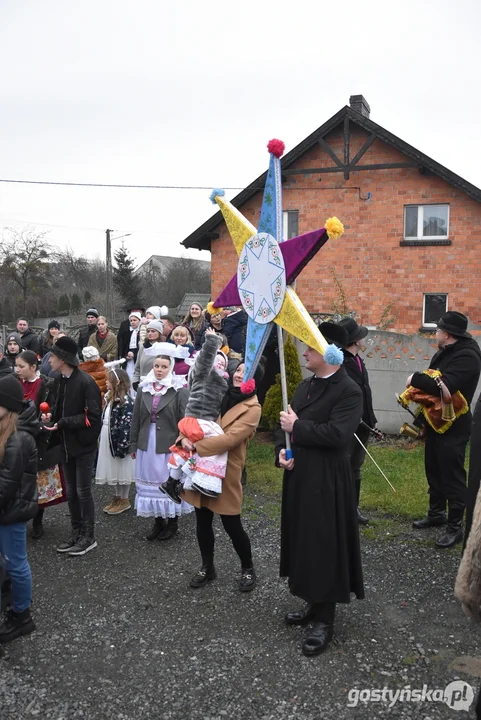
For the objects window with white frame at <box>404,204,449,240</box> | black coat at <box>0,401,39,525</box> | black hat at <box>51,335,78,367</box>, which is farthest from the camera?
window with white frame at <box>404,204,449,240</box>

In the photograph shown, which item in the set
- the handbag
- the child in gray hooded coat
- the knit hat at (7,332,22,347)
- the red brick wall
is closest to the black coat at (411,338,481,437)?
the child in gray hooded coat

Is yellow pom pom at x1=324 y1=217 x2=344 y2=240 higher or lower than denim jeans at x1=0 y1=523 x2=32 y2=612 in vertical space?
higher

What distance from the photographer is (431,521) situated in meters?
5.77

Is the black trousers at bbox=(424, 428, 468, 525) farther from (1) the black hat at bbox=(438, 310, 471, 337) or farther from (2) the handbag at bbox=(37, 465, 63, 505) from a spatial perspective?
(2) the handbag at bbox=(37, 465, 63, 505)

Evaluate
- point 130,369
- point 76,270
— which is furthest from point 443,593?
point 76,270

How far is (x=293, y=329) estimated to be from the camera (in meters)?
3.64

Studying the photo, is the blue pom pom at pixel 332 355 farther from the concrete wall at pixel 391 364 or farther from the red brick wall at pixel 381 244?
the red brick wall at pixel 381 244

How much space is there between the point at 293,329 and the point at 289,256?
48cm

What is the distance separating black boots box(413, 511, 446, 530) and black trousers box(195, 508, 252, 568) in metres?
1.98

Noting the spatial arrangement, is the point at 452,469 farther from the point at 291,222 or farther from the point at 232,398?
the point at 291,222

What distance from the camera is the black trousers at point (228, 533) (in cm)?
448

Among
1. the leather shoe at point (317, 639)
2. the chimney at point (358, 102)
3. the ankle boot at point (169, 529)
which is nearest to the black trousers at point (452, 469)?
the leather shoe at point (317, 639)

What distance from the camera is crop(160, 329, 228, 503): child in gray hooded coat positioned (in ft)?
14.3

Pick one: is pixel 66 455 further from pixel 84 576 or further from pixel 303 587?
pixel 303 587
